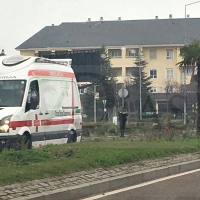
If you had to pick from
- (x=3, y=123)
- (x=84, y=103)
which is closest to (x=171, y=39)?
(x=84, y=103)

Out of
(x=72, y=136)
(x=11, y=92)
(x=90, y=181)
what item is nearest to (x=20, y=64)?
(x=11, y=92)

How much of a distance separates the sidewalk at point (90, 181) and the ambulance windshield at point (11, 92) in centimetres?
516

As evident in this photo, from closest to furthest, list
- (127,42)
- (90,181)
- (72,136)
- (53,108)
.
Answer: (90,181)
(53,108)
(72,136)
(127,42)

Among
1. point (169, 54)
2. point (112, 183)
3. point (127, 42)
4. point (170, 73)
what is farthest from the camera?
point (127, 42)

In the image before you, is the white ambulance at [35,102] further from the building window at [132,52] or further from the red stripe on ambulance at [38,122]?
the building window at [132,52]

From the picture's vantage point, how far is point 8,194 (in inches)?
404

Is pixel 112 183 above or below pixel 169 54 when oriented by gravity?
below

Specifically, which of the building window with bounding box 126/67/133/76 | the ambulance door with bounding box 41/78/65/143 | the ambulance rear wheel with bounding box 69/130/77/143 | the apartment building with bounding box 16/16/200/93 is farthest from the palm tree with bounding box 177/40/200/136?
the building window with bounding box 126/67/133/76

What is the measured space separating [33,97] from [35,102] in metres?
0.17

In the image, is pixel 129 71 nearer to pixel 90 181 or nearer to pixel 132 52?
pixel 132 52

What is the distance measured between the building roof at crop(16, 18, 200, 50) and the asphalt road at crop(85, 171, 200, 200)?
5437 cm

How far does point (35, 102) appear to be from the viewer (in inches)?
763

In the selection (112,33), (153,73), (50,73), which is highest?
(112,33)

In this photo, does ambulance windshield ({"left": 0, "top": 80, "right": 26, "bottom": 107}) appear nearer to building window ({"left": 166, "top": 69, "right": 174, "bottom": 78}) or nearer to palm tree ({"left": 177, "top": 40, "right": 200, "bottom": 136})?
palm tree ({"left": 177, "top": 40, "right": 200, "bottom": 136})
